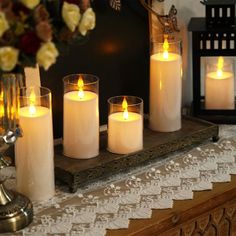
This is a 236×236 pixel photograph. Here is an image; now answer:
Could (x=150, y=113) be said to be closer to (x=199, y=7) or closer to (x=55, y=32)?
(x=199, y=7)

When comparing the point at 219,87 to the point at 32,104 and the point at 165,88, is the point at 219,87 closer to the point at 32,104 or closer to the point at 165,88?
the point at 165,88

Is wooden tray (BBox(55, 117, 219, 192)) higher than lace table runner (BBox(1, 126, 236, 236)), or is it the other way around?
wooden tray (BBox(55, 117, 219, 192))

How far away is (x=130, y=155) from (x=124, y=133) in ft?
0.15

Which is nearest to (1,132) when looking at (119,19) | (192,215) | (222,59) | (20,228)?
(20,228)

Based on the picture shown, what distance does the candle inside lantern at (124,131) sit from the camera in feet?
4.97

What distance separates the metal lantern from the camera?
1716 mm

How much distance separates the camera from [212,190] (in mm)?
1473

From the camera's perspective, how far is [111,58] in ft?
5.55

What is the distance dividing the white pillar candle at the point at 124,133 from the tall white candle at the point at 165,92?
12 cm

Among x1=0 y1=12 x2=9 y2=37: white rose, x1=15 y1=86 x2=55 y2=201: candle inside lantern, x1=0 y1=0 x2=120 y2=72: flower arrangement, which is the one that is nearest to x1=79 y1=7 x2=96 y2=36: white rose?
x1=0 y1=0 x2=120 y2=72: flower arrangement

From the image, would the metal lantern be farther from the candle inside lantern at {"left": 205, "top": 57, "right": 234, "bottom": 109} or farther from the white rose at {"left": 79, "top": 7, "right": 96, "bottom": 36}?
the white rose at {"left": 79, "top": 7, "right": 96, "bottom": 36}

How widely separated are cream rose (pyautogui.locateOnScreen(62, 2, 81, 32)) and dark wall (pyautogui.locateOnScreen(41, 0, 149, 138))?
47 cm

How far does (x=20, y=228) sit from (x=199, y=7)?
787mm

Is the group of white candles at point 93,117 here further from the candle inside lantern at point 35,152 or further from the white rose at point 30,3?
the white rose at point 30,3
